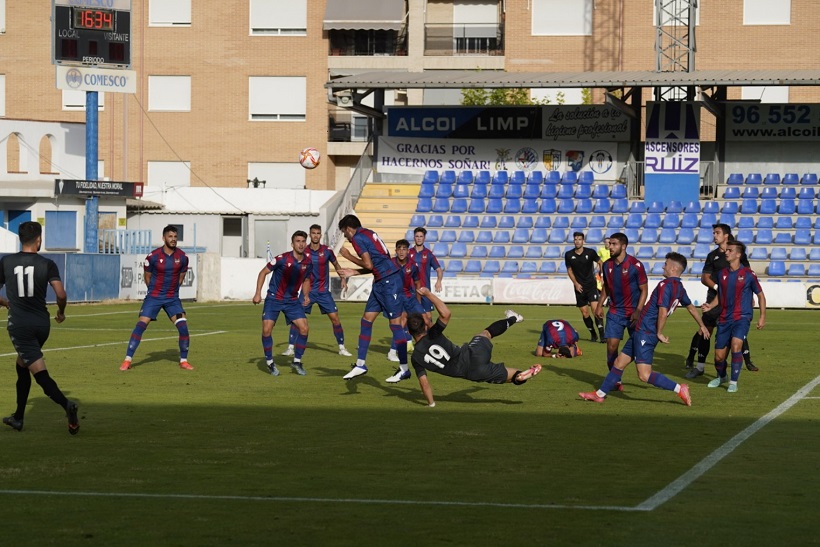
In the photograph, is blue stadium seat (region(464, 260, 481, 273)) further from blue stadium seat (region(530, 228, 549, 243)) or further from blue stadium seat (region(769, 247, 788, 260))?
blue stadium seat (region(769, 247, 788, 260))

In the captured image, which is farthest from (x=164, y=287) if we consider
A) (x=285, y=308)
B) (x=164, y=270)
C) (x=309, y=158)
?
(x=309, y=158)

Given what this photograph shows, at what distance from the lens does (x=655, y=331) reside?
47.9 ft

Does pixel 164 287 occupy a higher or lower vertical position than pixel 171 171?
lower

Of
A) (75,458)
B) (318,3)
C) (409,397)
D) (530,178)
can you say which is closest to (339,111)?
(318,3)

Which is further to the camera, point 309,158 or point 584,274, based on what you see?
point 309,158

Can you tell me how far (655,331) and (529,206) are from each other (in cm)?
2971

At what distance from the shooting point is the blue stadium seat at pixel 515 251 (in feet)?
137

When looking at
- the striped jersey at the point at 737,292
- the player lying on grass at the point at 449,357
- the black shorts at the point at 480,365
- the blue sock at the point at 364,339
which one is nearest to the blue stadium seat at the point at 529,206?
the blue sock at the point at 364,339

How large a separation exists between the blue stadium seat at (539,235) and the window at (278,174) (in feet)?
67.4

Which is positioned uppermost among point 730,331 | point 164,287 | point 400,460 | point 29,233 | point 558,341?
point 29,233

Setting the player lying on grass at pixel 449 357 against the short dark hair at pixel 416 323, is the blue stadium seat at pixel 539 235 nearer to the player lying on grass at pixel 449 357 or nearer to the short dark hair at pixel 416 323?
the player lying on grass at pixel 449 357

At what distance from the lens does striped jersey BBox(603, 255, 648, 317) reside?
15781 mm

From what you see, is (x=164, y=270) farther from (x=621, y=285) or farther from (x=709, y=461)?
(x=709, y=461)

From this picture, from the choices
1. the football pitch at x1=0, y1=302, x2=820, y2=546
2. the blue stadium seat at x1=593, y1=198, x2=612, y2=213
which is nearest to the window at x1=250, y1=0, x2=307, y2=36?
the blue stadium seat at x1=593, y1=198, x2=612, y2=213
